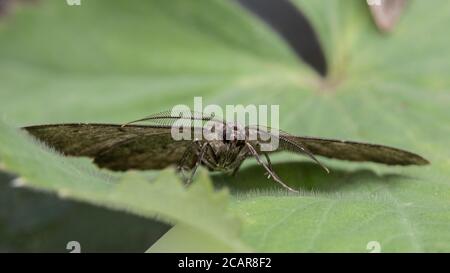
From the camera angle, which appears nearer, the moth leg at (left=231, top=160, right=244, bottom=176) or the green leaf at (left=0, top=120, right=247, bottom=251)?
the green leaf at (left=0, top=120, right=247, bottom=251)

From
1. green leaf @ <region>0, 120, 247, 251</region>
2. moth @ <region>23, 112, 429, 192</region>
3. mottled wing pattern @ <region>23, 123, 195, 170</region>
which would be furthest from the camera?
moth @ <region>23, 112, 429, 192</region>

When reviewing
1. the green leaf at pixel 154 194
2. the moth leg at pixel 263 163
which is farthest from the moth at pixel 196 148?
the green leaf at pixel 154 194

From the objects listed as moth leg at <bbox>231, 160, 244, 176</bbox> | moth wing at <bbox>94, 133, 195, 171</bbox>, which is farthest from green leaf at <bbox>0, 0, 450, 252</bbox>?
moth wing at <bbox>94, 133, 195, 171</bbox>

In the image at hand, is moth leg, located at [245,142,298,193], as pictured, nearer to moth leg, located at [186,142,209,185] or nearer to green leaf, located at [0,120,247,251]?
moth leg, located at [186,142,209,185]

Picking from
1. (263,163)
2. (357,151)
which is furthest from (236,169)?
(357,151)
